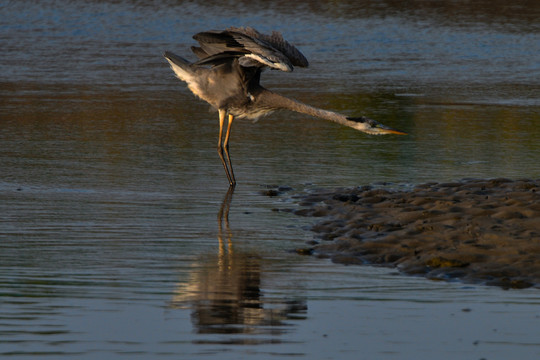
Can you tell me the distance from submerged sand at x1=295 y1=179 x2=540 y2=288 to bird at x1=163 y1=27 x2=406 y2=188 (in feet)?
3.11

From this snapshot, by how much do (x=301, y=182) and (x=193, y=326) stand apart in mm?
5568

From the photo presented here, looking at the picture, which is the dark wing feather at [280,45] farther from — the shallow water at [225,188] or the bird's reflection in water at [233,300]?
the bird's reflection in water at [233,300]

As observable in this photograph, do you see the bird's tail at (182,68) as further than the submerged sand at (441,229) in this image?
Yes

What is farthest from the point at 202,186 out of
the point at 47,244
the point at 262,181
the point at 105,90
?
the point at 105,90

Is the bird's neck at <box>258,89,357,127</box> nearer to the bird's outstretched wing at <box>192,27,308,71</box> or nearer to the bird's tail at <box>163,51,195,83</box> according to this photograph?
the bird's outstretched wing at <box>192,27,308,71</box>

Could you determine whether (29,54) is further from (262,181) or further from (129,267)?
(129,267)

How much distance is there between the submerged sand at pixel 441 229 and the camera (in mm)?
7871

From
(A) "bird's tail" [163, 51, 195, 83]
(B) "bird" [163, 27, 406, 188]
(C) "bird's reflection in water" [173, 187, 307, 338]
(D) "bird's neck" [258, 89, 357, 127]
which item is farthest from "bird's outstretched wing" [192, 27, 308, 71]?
(C) "bird's reflection in water" [173, 187, 307, 338]

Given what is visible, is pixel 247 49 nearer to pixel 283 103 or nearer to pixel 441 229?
pixel 283 103

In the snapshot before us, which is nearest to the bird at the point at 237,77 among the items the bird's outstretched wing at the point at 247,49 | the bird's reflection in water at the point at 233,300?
the bird's outstretched wing at the point at 247,49

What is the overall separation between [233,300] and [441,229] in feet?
8.27

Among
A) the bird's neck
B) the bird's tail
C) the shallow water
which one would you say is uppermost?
the bird's tail

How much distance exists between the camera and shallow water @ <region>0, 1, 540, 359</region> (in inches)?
249

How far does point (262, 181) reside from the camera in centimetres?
1192
